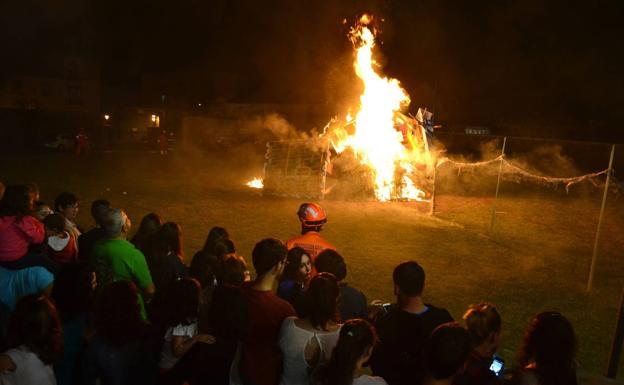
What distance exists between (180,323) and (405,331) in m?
1.51

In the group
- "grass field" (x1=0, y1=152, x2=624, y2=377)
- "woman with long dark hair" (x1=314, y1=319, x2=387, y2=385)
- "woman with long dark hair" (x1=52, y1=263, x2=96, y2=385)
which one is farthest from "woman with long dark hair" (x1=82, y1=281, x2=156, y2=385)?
"grass field" (x1=0, y1=152, x2=624, y2=377)

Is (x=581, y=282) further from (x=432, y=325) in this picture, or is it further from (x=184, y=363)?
(x=184, y=363)

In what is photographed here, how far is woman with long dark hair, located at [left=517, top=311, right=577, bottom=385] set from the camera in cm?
307

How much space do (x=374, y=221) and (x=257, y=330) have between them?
1142cm

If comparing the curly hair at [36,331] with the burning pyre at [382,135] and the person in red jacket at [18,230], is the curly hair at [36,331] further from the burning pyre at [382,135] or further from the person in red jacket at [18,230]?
the burning pyre at [382,135]

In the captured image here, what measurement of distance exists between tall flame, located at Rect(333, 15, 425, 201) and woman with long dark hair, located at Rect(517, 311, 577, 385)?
15855 mm

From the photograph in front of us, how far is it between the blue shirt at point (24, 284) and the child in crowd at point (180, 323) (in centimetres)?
137

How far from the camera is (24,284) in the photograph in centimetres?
434

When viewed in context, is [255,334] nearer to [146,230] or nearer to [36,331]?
[36,331]

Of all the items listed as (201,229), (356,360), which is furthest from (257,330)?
(201,229)

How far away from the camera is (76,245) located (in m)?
5.93

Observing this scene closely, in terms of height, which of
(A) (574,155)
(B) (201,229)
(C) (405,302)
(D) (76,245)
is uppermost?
(A) (574,155)

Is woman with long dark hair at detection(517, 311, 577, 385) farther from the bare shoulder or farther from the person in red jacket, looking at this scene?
the person in red jacket

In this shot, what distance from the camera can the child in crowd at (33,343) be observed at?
10.1ft
